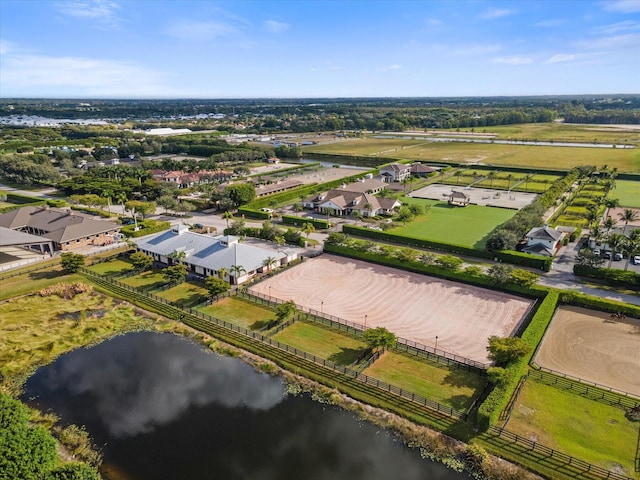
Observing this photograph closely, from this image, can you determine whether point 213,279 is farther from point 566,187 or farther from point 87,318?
point 566,187

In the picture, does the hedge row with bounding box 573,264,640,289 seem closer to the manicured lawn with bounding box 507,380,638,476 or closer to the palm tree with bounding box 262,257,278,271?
the manicured lawn with bounding box 507,380,638,476

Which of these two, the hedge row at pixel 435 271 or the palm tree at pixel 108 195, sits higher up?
the palm tree at pixel 108 195

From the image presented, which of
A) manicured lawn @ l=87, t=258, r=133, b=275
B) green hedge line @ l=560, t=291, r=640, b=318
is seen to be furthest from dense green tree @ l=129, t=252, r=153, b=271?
green hedge line @ l=560, t=291, r=640, b=318

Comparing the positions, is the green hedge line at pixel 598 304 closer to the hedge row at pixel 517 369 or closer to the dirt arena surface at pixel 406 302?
the hedge row at pixel 517 369

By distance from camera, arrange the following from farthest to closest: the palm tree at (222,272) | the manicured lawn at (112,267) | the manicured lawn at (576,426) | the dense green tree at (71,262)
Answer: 1. the manicured lawn at (112,267)
2. the dense green tree at (71,262)
3. the palm tree at (222,272)
4. the manicured lawn at (576,426)

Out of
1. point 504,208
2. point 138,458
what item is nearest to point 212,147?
point 504,208

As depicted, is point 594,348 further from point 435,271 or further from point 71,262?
point 71,262

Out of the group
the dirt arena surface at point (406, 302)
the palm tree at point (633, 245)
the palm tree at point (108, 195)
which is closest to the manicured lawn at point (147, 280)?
the dirt arena surface at point (406, 302)

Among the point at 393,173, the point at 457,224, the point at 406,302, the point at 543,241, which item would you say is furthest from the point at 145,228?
the point at 393,173
